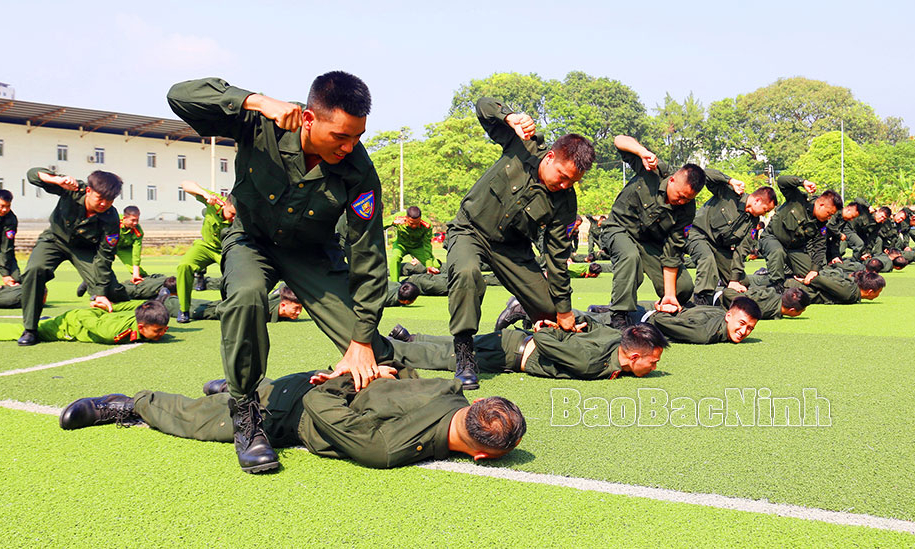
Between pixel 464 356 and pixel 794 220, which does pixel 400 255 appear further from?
pixel 464 356

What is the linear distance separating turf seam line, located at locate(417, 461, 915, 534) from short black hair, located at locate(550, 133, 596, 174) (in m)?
2.49

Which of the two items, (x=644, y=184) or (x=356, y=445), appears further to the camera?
(x=644, y=184)

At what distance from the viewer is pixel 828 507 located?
309cm

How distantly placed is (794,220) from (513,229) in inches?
290

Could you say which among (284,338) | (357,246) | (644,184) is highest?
(644,184)

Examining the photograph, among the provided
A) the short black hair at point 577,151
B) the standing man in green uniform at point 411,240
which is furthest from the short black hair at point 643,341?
the standing man in green uniform at point 411,240

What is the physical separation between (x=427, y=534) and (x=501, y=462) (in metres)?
0.97

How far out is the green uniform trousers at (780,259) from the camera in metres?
11.6

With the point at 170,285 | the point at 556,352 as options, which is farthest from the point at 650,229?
the point at 170,285

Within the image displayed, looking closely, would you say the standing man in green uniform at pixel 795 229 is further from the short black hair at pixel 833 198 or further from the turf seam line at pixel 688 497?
the turf seam line at pixel 688 497

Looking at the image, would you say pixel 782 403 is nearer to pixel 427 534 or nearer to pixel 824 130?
pixel 427 534

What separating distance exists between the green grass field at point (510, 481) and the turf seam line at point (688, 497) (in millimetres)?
60

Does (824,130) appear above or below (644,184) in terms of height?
above

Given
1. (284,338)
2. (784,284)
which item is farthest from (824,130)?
(284,338)
